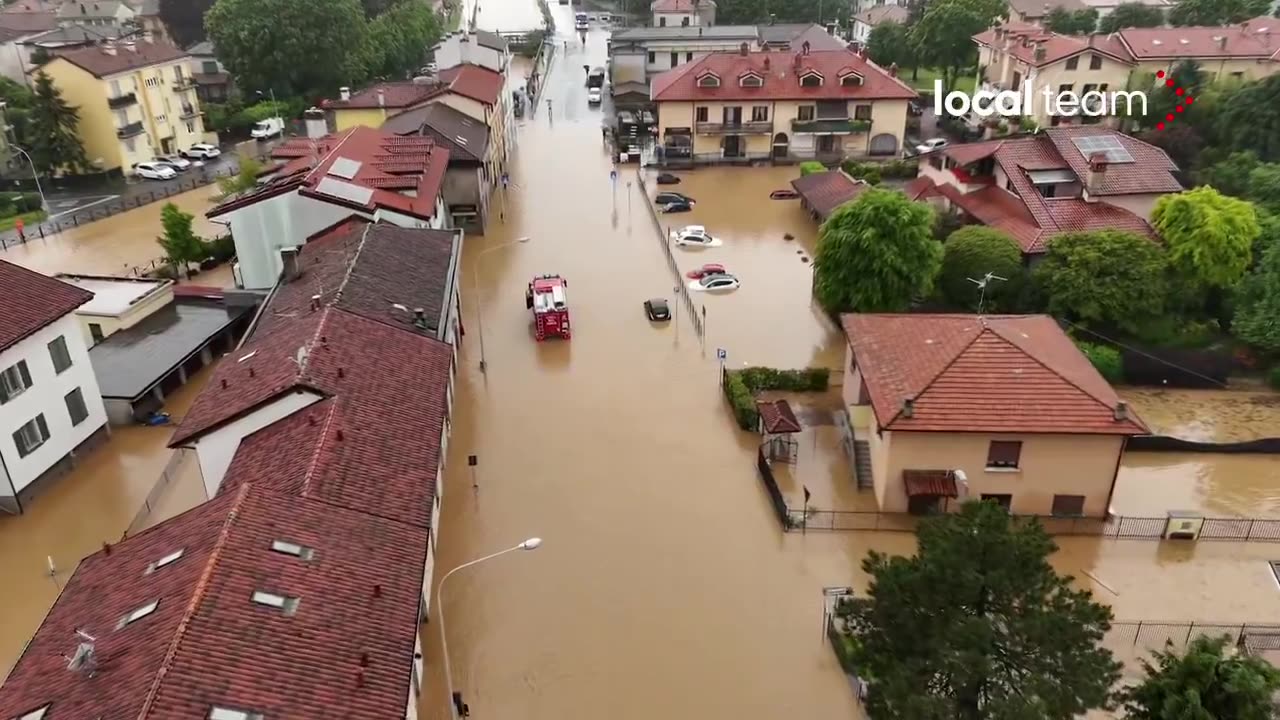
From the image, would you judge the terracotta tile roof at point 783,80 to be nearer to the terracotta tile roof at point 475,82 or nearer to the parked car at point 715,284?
the terracotta tile roof at point 475,82

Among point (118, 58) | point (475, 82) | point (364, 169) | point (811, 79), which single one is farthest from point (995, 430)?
point (118, 58)

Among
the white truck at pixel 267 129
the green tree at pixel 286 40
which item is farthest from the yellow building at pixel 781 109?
the white truck at pixel 267 129

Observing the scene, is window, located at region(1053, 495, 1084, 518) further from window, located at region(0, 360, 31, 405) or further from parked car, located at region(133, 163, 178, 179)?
parked car, located at region(133, 163, 178, 179)

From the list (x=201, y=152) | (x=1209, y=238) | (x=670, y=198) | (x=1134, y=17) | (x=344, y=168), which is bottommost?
→ (x=670, y=198)

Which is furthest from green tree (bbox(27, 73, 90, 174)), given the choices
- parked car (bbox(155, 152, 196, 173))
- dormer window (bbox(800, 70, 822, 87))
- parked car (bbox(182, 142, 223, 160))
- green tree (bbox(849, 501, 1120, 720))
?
green tree (bbox(849, 501, 1120, 720))

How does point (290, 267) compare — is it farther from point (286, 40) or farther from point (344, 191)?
point (286, 40)

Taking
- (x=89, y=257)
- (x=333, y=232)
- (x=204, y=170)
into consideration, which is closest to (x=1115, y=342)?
(x=333, y=232)
